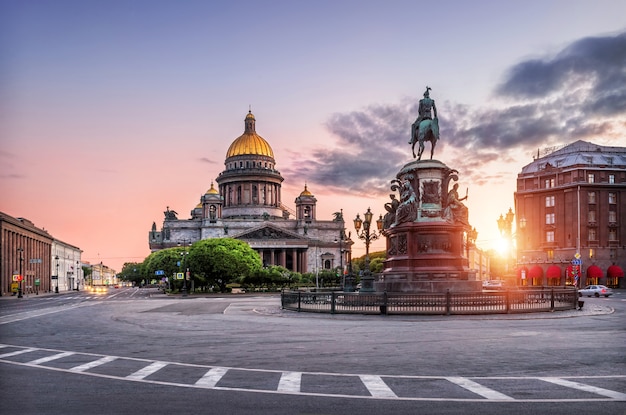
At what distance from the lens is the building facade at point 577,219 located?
8962 cm

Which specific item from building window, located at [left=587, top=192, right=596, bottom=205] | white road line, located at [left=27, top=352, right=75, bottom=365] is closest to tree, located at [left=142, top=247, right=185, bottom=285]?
building window, located at [left=587, top=192, right=596, bottom=205]

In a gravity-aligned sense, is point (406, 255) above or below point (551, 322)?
above

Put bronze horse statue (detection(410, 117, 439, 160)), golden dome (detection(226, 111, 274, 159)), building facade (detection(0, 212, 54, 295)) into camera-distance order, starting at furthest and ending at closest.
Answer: golden dome (detection(226, 111, 274, 159)) → building facade (detection(0, 212, 54, 295)) → bronze horse statue (detection(410, 117, 439, 160))

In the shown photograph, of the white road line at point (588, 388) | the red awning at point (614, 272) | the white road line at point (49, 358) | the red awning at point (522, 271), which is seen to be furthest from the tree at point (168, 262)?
the white road line at point (588, 388)

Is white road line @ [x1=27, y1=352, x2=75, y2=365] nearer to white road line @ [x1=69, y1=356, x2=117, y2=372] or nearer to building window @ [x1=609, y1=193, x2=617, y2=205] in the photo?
white road line @ [x1=69, y1=356, x2=117, y2=372]

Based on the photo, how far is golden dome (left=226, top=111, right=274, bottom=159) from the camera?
611 ft

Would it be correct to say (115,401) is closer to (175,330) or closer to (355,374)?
(355,374)

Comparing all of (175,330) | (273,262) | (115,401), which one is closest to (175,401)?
(115,401)

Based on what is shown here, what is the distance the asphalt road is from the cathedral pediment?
13482cm

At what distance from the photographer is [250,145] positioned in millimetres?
187125

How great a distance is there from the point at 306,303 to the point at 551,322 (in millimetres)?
15019

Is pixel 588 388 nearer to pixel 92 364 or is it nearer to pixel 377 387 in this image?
pixel 377 387

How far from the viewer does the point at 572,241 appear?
299 feet

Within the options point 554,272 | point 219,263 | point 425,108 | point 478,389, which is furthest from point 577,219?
point 478,389
